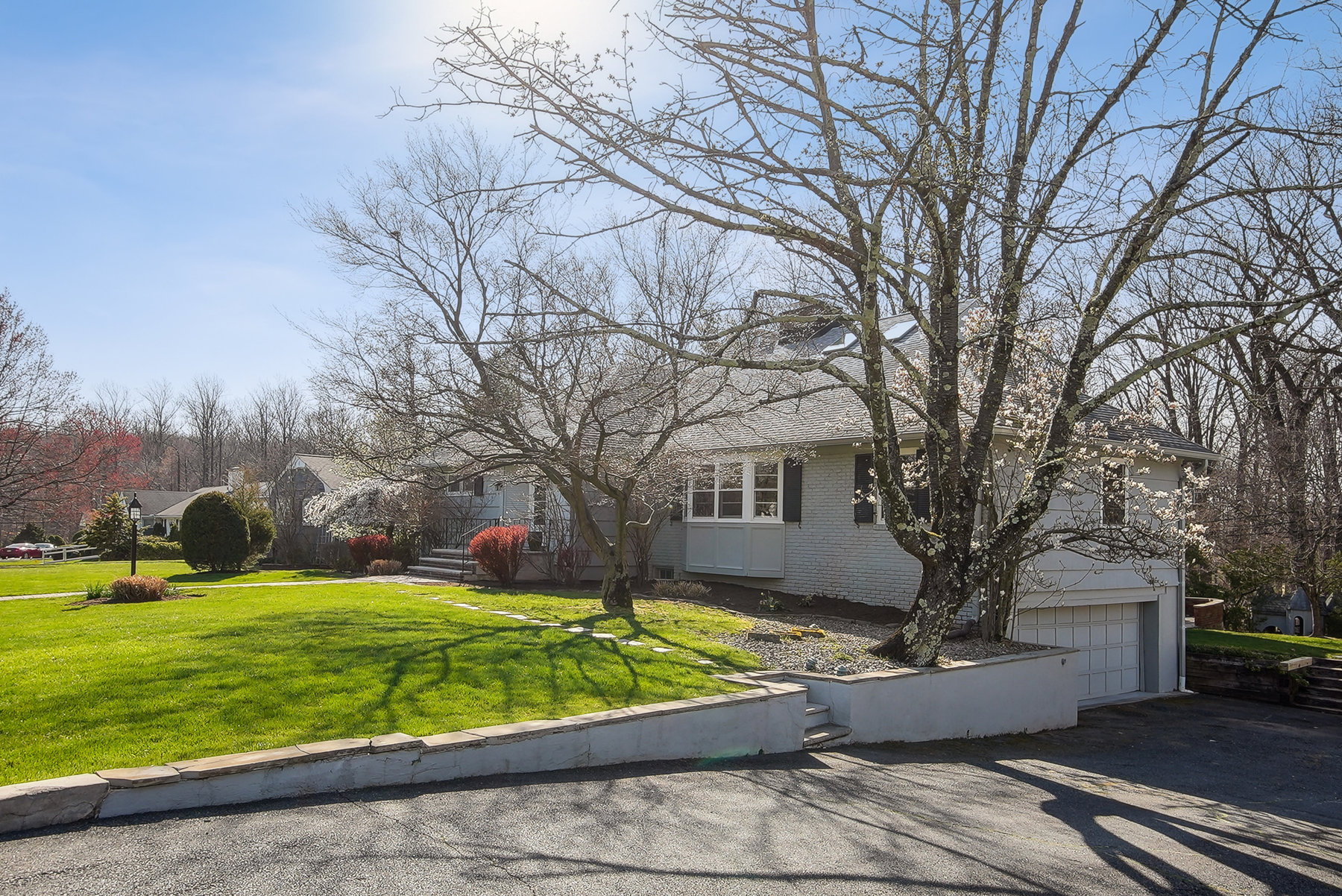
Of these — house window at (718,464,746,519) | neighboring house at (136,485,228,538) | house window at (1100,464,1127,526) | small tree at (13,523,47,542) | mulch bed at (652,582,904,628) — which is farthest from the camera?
neighboring house at (136,485,228,538)

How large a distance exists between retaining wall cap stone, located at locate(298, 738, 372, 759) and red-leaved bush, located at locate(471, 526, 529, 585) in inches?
447

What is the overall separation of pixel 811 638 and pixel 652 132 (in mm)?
6850

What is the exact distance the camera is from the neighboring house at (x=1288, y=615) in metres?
24.3

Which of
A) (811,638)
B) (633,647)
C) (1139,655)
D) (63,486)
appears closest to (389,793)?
(633,647)

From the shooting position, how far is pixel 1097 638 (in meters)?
16.3

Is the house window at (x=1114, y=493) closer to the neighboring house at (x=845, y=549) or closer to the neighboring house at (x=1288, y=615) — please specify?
the neighboring house at (x=845, y=549)

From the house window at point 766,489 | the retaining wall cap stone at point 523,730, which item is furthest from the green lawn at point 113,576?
the retaining wall cap stone at point 523,730

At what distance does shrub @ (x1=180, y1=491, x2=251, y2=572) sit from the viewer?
20.0m

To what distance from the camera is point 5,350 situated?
72.6ft

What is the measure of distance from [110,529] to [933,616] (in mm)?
28350

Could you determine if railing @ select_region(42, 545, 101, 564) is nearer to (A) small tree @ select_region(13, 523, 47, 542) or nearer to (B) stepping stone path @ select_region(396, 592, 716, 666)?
(A) small tree @ select_region(13, 523, 47, 542)

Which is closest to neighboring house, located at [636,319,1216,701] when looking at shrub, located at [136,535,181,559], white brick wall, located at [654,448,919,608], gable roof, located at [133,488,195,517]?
white brick wall, located at [654,448,919,608]

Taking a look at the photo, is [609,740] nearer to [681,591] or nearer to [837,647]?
[837,647]

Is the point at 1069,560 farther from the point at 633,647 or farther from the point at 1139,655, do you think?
the point at 633,647
